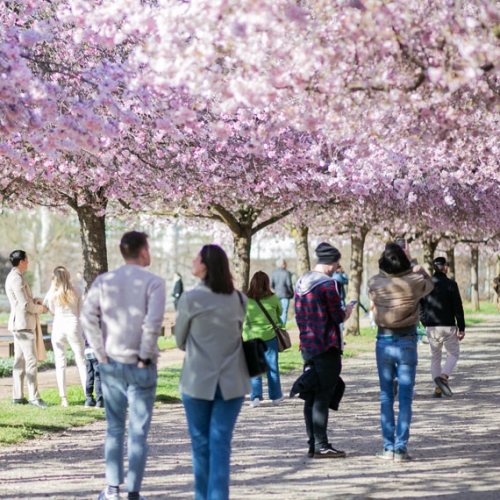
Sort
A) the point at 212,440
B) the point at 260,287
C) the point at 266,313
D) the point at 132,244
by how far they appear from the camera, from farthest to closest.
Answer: the point at 260,287 < the point at 266,313 < the point at 132,244 < the point at 212,440

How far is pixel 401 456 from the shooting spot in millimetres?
8984

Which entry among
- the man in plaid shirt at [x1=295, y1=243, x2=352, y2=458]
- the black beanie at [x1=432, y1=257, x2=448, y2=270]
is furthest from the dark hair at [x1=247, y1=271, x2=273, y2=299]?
the man in plaid shirt at [x1=295, y1=243, x2=352, y2=458]

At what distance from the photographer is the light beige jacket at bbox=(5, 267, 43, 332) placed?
12945mm

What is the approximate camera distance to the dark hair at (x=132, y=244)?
6.99 m

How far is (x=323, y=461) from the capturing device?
906 centimetres

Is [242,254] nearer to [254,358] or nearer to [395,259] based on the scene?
[395,259]

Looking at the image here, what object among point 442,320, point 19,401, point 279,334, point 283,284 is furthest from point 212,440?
point 283,284

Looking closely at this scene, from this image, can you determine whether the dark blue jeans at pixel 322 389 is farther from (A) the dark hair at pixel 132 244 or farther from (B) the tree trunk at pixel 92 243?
(B) the tree trunk at pixel 92 243

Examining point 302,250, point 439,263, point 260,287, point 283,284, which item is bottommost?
point 260,287

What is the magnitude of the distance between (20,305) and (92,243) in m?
3.33

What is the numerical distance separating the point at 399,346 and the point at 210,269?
124 inches

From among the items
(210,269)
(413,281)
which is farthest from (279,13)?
(413,281)

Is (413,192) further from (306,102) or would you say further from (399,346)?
(306,102)

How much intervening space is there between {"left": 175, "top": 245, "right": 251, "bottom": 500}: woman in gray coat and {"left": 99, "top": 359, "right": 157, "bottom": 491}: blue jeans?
44cm
